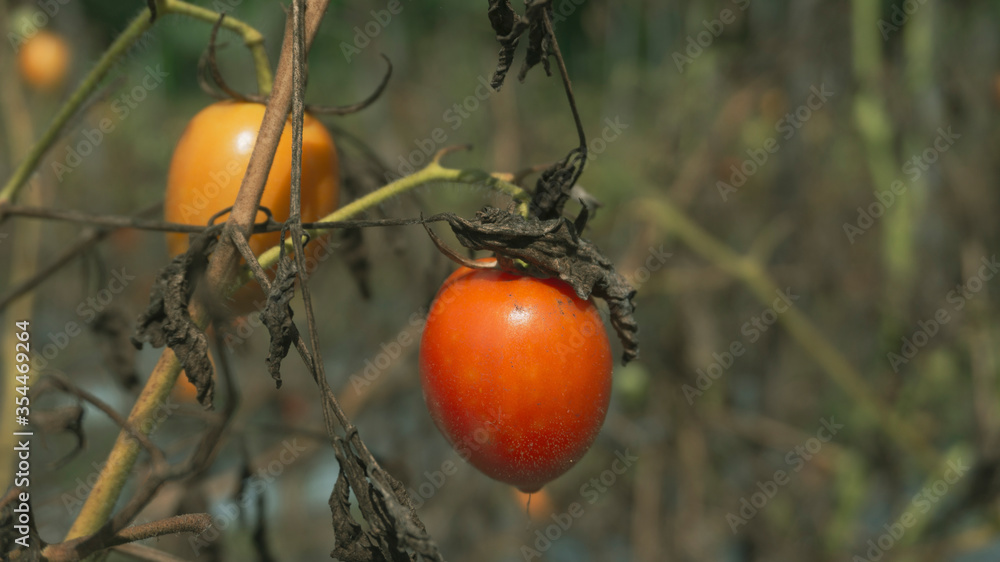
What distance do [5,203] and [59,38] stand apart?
4.81 feet

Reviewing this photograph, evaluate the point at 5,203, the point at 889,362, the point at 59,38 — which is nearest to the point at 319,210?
the point at 5,203

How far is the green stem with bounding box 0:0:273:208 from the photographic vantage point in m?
0.60

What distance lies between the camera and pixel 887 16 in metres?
1.91

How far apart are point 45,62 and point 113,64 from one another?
1.47m

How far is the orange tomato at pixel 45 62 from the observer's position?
70.6 inches

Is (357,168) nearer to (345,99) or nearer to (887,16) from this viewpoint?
(887,16)
